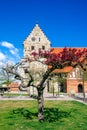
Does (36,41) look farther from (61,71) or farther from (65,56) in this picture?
(65,56)

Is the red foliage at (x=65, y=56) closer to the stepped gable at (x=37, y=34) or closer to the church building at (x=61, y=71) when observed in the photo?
the church building at (x=61, y=71)

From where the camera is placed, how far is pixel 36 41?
249 feet

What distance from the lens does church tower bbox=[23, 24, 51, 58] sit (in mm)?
75031

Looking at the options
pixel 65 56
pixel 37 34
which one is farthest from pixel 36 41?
pixel 65 56

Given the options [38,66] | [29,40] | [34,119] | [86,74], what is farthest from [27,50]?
[34,119]

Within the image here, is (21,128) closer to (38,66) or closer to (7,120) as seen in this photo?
(7,120)

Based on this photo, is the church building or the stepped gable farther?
the stepped gable

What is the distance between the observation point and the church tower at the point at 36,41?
75.0 metres

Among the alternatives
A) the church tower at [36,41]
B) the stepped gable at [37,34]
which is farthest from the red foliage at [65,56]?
the stepped gable at [37,34]

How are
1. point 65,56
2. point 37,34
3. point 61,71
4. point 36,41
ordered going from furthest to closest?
point 37,34
point 36,41
point 61,71
point 65,56

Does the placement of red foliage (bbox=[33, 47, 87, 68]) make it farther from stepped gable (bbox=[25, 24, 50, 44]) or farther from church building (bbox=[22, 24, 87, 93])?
stepped gable (bbox=[25, 24, 50, 44])

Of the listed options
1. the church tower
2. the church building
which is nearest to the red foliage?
the church building

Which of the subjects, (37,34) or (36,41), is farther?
(37,34)

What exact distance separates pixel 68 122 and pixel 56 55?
5152 millimetres
